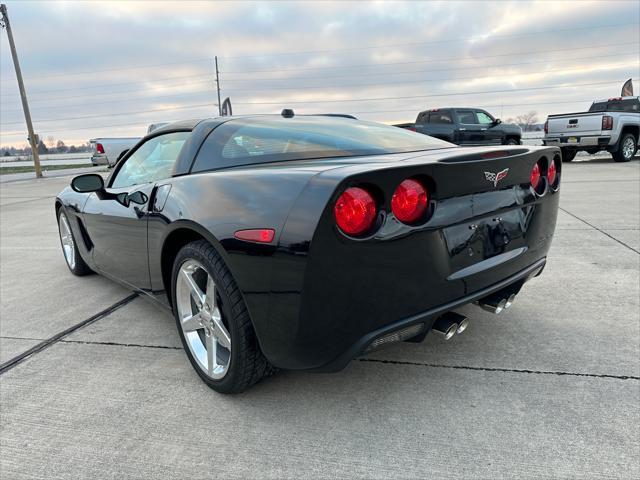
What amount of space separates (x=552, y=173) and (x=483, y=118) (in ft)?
48.0

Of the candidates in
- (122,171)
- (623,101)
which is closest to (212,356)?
(122,171)

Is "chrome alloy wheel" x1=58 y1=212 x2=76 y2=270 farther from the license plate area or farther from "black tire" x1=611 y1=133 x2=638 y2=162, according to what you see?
"black tire" x1=611 y1=133 x2=638 y2=162

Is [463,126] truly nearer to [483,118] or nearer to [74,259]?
[483,118]

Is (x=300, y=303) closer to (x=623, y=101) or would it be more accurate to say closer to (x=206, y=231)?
(x=206, y=231)

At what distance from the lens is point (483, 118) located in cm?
1596

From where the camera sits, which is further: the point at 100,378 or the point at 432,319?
the point at 100,378

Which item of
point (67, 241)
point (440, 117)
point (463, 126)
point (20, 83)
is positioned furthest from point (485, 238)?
point (20, 83)

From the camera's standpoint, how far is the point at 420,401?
212 cm

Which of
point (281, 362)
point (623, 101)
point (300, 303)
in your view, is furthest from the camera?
point (623, 101)

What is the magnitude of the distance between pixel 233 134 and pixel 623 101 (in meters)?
17.3

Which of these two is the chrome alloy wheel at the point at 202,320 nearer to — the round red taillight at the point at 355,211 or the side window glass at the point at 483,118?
the round red taillight at the point at 355,211

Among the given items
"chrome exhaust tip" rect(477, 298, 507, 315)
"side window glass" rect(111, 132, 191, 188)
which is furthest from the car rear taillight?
"side window glass" rect(111, 132, 191, 188)

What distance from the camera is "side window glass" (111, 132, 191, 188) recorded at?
9.28 feet

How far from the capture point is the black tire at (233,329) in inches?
77.8
